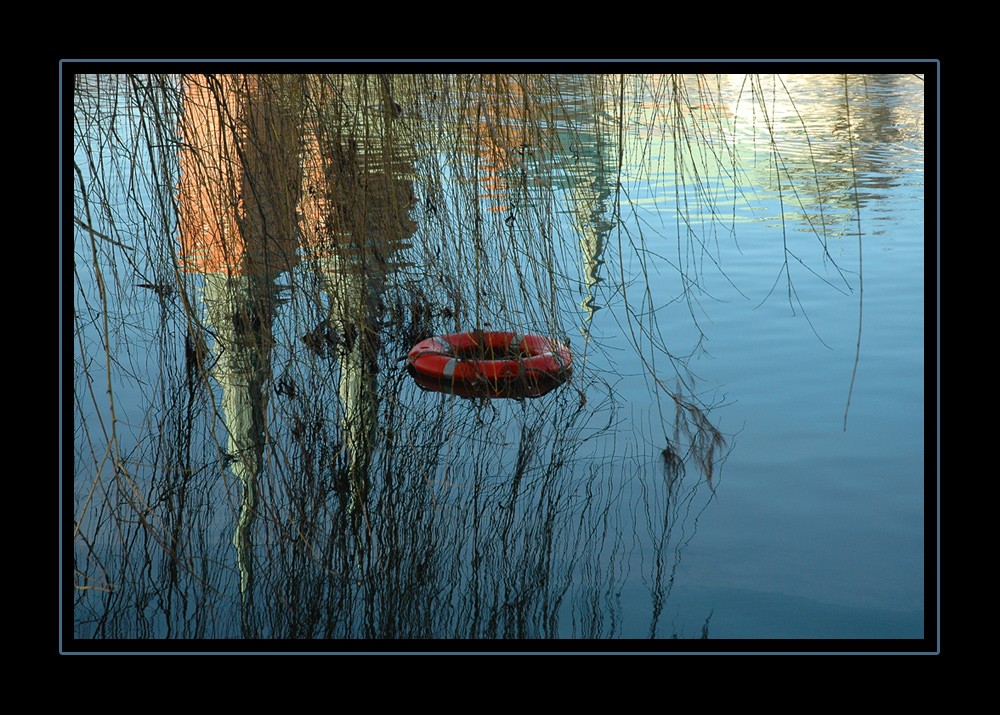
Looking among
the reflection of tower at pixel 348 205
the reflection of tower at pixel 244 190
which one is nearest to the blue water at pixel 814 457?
the reflection of tower at pixel 348 205

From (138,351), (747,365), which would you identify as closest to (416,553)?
(138,351)

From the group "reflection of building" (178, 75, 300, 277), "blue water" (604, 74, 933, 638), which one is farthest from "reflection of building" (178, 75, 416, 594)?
"blue water" (604, 74, 933, 638)

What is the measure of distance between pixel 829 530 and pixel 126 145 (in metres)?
2.11

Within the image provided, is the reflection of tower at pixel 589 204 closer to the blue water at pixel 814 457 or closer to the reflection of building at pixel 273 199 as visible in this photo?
the reflection of building at pixel 273 199

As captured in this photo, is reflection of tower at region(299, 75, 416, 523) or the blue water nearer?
reflection of tower at region(299, 75, 416, 523)

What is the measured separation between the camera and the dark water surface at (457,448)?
211cm

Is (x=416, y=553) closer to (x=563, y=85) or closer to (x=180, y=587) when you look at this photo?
(x=180, y=587)

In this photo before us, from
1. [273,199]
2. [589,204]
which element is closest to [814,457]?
[589,204]

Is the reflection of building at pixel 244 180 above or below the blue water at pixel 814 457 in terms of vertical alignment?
above

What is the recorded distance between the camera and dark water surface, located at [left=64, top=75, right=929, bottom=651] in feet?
6.92

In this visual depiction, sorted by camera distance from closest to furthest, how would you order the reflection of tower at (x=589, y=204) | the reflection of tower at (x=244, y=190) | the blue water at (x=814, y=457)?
the reflection of tower at (x=244, y=190) < the blue water at (x=814, y=457) < the reflection of tower at (x=589, y=204)

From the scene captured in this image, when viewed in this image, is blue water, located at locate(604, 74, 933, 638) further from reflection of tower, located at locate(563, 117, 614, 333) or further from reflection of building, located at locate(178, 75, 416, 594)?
reflection of building, located at locate(178, 75, 416, 594)

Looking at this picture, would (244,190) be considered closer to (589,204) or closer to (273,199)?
(273,199)

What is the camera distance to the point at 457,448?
3193mm
